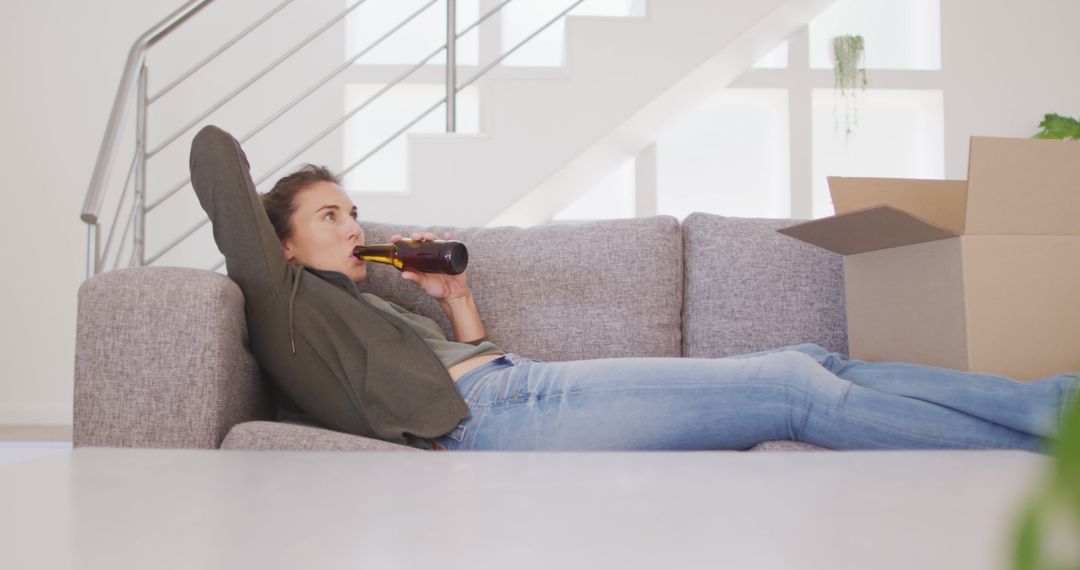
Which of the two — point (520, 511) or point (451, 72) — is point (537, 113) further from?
point (520, 511)

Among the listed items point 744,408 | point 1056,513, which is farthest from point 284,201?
point 1056,513

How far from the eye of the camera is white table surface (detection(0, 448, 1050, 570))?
0.29 meters

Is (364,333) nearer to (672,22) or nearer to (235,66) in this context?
(672,22)

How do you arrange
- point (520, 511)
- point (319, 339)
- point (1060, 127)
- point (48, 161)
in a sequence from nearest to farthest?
point (520, 511), point (319, 339), point (1060, 127), point (48, 161)

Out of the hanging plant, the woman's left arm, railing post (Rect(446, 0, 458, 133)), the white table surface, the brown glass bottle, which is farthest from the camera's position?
the hanging plant

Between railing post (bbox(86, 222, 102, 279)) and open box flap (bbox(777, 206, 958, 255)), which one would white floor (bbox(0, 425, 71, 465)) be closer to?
railing post (bbox(86, 222, 102, 279))

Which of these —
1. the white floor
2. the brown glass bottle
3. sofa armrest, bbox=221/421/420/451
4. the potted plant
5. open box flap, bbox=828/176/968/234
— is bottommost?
the white floor

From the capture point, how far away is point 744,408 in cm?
117

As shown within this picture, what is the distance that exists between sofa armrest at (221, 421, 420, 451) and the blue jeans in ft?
0.45

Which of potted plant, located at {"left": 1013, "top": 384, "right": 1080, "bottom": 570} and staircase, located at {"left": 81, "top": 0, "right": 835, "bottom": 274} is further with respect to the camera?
staircase, located at {"left": 81, "top": 0, "right": 835, "bottom": 274}

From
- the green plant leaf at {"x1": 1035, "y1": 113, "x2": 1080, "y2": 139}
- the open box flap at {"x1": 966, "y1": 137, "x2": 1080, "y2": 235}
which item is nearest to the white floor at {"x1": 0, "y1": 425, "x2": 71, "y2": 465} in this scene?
the open box flap at {"x1": 966, "y1": 137, "x2": 1080, "y2": 235}

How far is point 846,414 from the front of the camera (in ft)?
3.76

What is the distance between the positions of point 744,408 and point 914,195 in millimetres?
712

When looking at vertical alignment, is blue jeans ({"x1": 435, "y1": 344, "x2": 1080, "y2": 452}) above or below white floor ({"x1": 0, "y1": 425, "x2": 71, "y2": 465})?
above
